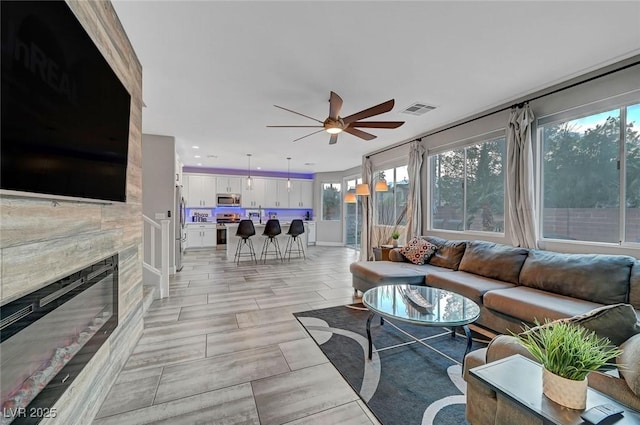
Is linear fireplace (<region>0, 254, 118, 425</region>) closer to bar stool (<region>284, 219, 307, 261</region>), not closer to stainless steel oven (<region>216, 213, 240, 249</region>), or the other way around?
bar stool (<region>284, 219, 307, 261</region>)

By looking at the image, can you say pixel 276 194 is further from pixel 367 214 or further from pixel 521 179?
pixel 521 179

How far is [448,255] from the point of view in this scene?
3973 mm

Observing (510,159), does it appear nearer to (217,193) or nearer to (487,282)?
(487,282)

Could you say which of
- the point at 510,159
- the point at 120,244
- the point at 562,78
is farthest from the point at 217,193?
the point at 562,78

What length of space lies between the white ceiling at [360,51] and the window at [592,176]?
62 centimetres

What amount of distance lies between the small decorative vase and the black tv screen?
217 centimetres

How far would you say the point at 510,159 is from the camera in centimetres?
352

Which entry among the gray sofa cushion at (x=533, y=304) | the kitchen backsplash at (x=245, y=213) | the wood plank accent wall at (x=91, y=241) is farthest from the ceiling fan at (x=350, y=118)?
the kitchen backsplash at (x=245, y=213)

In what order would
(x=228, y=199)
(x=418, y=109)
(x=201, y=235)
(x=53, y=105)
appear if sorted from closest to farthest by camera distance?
(x=53, y=105), (x=418, y=109), (x=201, y=235), (x=228, y=199)

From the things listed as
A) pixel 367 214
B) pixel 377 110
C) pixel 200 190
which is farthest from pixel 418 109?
pixel 200 190

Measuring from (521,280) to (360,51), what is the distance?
3.03 m

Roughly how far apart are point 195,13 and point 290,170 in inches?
297

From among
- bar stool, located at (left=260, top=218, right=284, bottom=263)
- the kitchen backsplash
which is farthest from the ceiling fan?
the kitchen backsplash

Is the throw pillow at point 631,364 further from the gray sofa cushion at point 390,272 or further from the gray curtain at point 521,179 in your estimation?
the gray curtain at point 521,179
